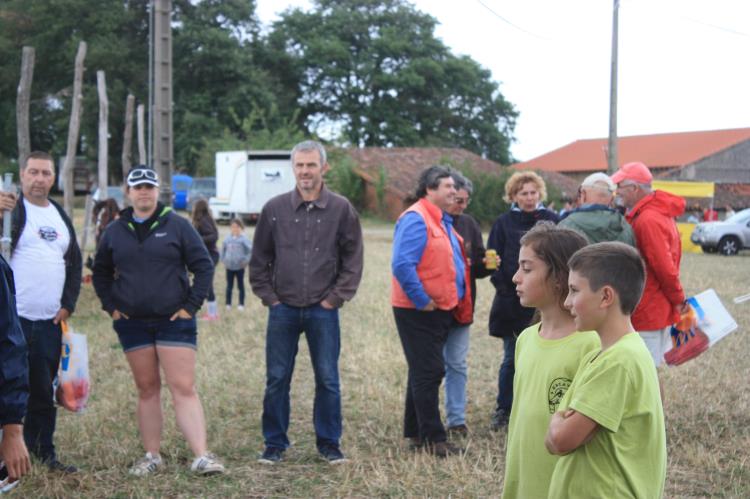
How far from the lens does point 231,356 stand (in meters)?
9.05

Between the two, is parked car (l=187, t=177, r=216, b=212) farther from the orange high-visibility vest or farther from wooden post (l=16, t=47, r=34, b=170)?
the orange high-visibility vest

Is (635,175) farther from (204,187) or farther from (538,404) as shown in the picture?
(204,187)

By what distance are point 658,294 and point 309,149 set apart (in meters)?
2.40

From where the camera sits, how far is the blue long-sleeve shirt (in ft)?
18.1

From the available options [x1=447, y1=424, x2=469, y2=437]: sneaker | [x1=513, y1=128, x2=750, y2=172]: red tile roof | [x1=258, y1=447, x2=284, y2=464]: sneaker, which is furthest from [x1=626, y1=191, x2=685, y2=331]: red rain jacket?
[x1=513, y1=128, x2=750, y2=172]: red tile roof

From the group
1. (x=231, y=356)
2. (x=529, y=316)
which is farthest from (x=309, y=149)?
(x=231, y=356)

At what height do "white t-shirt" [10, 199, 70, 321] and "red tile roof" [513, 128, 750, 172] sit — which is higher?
"red tile roof" [513, 128, 750, 172]

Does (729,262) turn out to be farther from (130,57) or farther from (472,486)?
(130,57)

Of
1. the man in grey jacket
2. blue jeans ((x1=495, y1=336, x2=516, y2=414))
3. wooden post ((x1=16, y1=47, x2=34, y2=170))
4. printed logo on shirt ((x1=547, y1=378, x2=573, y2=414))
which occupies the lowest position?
blue jeans ((x1=495, y1=336, x2=516, y2=414))

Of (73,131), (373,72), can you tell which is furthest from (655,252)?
(373,72)

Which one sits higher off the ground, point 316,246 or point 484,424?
point 316,246

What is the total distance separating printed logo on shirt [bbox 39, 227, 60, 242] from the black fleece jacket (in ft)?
0.91

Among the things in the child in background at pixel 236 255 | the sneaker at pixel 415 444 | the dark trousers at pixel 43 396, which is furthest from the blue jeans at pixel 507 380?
the child in background at pixel 236 255

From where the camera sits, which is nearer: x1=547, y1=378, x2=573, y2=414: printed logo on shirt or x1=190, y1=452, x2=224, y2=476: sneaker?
x1=547, y1=378, x2=573, y2=414: printed logo on shirt
